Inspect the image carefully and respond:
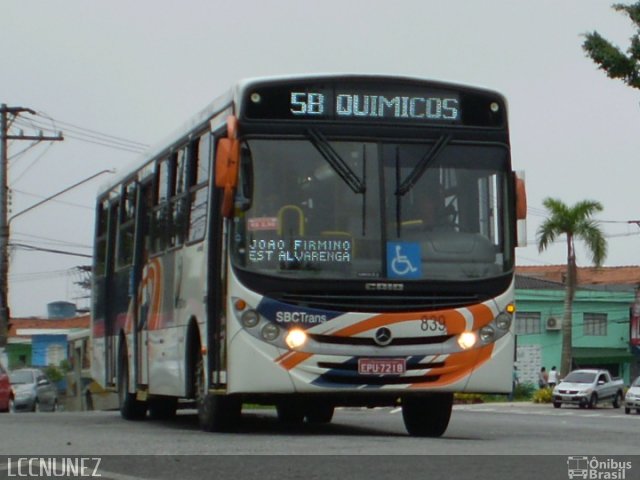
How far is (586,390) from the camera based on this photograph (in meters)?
53.9

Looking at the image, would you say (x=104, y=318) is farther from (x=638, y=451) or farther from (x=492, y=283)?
(x=638, y=451)

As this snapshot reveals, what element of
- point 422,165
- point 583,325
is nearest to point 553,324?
point 583,325

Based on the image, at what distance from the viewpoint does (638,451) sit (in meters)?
13.7

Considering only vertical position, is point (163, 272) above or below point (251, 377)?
above

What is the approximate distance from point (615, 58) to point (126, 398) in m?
11.8

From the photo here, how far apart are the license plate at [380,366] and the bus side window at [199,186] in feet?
7.08

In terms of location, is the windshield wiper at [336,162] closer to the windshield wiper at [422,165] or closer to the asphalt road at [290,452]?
the windshield wiper at [422,165]

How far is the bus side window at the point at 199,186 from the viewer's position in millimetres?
15641

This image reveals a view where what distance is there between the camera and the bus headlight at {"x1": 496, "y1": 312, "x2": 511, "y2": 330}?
15078mm

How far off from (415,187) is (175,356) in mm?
3701

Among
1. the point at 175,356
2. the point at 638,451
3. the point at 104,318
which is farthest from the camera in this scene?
the point at 104,318

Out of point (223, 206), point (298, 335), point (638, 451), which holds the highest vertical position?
point (223, 206)

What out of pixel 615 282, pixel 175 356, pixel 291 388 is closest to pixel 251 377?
pixel 291 388
